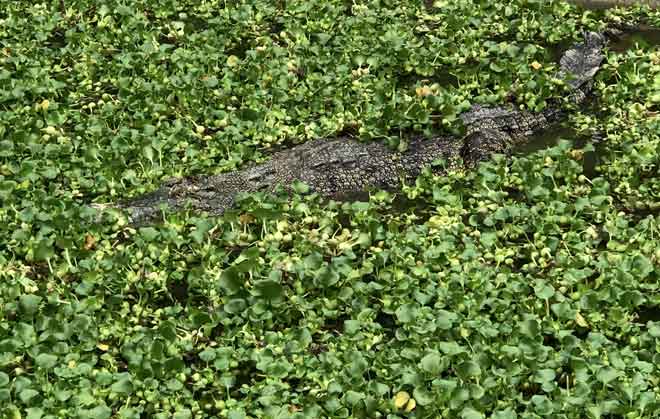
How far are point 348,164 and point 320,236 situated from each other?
0.86 m

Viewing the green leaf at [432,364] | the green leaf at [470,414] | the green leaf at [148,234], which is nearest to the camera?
the green leaf at [470,414]

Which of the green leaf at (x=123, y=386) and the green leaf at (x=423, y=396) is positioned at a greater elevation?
the green leaf at (x=123, y=386)

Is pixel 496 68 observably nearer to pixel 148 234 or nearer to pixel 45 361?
pixel 148 234

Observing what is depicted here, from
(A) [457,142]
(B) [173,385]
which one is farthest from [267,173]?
(B) [173,385]

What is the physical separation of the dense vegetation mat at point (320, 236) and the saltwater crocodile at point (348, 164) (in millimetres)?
177

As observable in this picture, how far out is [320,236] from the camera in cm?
699

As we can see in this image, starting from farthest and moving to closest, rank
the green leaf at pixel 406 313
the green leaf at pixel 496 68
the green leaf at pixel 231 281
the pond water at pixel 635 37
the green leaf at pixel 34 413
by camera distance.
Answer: the pond water at pixel 635 37, the green leaf at pixel 496 68, the green leaf at pixel 231 281, the green leaf at pixel 406 313, the green leaf at pixel 34 413

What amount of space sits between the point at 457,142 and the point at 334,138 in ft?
3.00

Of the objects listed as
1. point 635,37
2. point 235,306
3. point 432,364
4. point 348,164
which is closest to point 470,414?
point 432,364

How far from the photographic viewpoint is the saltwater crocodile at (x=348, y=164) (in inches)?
287

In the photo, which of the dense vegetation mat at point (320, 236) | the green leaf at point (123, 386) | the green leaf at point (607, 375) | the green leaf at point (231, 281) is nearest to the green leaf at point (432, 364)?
the dense vegetation mat at point (320, 236)

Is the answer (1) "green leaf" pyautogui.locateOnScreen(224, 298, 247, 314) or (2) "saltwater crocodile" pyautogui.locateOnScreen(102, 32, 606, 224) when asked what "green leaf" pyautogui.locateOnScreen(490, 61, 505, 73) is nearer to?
(2) "saltwater crocodile" pyautogui.locateOnScreen(102, 32, 606, 224)

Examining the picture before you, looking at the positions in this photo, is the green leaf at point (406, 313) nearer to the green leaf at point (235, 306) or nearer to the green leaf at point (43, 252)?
the green leaf at point (235, 306)

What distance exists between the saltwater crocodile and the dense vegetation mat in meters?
Answer: 0.18
